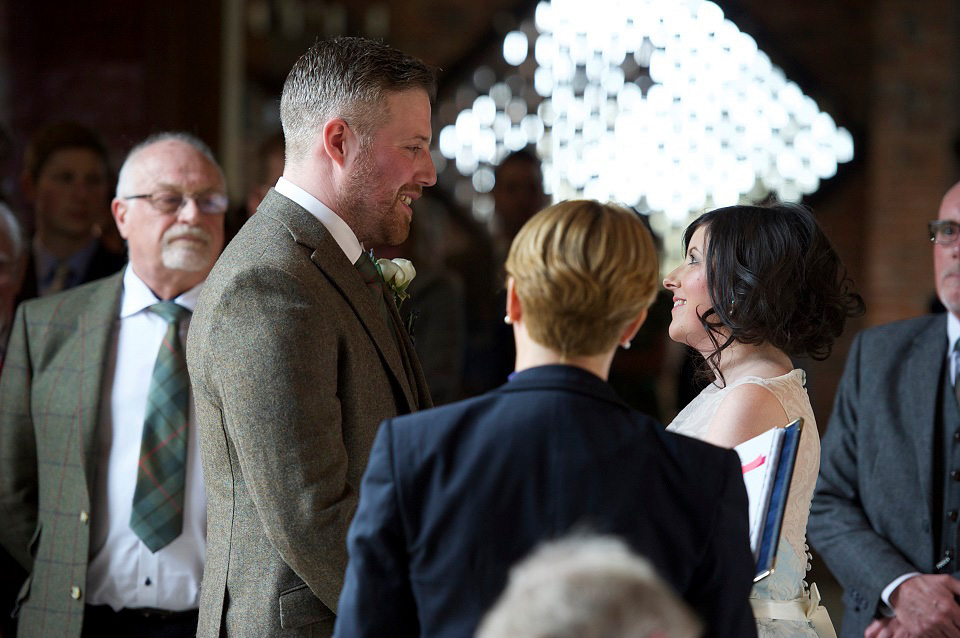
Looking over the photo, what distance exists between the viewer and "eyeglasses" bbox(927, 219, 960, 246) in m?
3.13

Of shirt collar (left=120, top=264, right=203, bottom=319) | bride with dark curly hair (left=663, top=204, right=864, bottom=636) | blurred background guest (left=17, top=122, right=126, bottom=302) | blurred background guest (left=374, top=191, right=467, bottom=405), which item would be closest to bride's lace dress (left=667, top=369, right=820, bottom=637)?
bride with dark curly hair (left=663, top=204, right=864, bottom=636)

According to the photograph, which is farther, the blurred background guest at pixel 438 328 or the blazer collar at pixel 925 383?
the blurred background guest at pixel 438 328

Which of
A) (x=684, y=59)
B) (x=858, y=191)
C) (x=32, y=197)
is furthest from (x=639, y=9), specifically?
(x=32, y=197)

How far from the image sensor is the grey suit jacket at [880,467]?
2.99 m

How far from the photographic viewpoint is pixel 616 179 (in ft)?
23.6

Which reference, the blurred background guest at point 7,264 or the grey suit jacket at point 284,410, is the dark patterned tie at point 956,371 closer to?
the grey suit jacket at point 284,410

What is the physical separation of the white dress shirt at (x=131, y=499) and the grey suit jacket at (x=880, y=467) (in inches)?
65.0

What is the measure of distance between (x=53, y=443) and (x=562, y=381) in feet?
5.53

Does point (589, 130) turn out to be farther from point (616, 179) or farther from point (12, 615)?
point (12, 615)

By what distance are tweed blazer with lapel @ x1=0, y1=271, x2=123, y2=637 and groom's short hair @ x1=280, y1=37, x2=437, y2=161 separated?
0.89m

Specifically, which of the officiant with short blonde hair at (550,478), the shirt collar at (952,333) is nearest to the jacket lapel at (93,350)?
the officiant with short blonde hair at (550,478)

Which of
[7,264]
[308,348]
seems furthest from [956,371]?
[7,264]

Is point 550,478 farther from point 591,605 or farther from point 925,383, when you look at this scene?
point 925,383

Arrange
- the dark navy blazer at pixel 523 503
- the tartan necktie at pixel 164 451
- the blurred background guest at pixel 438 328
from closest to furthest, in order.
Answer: the dark navy blazer at pixel 523 503 → the tartan necktie at pixel 164 451 → the blurred background guest at pixel 438 328
